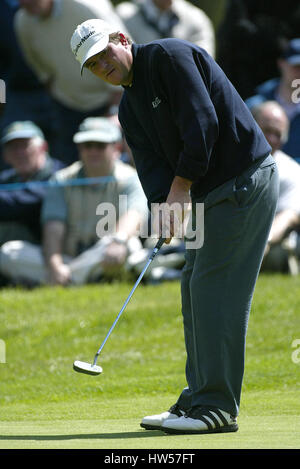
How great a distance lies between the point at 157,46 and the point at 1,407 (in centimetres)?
273

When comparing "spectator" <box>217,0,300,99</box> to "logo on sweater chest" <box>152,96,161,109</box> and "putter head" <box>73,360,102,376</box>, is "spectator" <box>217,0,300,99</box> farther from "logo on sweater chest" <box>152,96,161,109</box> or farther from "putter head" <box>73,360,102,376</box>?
"putter head" <box>73,360,102,376</box>

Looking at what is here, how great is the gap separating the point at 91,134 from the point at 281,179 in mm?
1817

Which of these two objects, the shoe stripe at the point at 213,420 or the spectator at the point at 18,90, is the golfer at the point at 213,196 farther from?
the spectator at the point at 18,90

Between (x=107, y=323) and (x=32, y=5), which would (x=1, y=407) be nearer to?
(x=107, y=323)

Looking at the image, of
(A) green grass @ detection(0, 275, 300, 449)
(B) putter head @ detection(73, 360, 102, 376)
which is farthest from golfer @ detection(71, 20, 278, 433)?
(B) putter head @ detection(73, 360, 102, 376)

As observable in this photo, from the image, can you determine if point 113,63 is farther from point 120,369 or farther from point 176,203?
point 120,369

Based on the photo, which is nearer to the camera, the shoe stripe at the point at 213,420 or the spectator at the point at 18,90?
the shoe stripe at the point at 213,420

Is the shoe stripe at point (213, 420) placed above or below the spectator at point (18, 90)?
below

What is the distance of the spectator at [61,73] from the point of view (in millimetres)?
10469

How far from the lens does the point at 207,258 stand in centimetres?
477

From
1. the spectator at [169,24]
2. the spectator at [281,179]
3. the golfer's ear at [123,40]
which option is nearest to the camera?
the golfer's ear at [123,40]

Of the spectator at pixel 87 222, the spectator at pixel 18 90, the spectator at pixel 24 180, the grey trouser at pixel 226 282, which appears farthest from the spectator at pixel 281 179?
the grey trouser at pixel 226 282

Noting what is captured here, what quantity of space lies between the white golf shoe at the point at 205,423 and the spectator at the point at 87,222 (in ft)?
15.1

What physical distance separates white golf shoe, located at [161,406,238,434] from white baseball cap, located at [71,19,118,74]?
172cm
